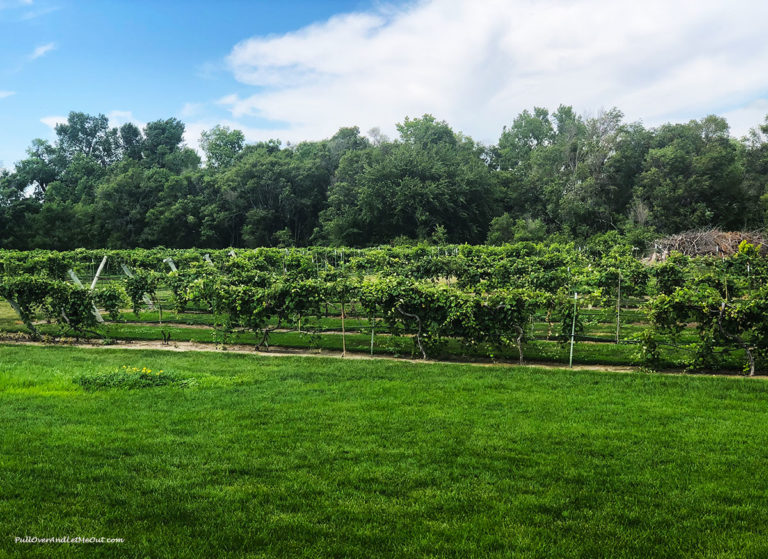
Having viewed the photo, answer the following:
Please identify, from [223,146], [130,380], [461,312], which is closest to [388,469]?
[130,380]

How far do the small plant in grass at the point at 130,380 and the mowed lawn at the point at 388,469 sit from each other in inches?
10.8

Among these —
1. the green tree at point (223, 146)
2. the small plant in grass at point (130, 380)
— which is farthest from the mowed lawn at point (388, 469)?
the green tree at point (223, 146)

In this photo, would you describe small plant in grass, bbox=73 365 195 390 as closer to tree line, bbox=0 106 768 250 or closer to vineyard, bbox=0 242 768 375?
vineyard, bbox=0 242 768 375

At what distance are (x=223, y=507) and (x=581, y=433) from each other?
13.9 feet

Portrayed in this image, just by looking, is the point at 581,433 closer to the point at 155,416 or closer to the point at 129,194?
the point at 155,416

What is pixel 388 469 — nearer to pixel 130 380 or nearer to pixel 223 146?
pixel 130 380

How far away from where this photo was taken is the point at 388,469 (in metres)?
5.49

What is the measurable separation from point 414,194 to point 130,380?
3755 centimetres

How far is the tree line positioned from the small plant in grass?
108 feet

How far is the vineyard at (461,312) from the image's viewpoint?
10.9m

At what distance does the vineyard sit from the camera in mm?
10898

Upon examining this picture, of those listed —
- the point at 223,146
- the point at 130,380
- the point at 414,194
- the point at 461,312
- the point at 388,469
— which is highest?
the point at 223,146

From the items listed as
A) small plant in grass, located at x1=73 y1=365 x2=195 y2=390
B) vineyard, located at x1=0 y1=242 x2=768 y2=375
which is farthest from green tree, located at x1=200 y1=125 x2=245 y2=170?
small plant in grass, located at x1=73 y1=365 x2=195 y2=390

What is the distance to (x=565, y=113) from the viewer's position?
73750 millimetres
